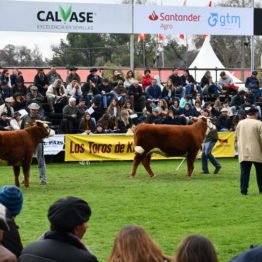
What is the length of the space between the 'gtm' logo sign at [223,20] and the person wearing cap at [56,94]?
27.2ft

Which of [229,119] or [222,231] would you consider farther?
[229,119]

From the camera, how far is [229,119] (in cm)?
2836

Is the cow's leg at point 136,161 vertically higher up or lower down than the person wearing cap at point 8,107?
lower down

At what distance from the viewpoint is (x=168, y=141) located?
2091 cm

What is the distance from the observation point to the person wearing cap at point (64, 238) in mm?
5590

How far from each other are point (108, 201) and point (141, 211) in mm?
1689

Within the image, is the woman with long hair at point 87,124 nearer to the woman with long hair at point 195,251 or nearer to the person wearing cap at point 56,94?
the person wearing cap at point 56,94

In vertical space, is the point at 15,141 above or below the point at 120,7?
below

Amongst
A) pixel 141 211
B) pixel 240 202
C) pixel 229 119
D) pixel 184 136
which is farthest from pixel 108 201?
pixel 229 119

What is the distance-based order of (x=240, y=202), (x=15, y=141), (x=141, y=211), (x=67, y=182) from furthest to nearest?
1. (x=67, y=182)
2. (x=15, y=141)
3. (x=240, y=202)
4. (x=141, y=211)

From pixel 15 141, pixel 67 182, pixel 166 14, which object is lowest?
pixel 67 182

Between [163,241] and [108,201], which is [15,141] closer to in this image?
[108,201]

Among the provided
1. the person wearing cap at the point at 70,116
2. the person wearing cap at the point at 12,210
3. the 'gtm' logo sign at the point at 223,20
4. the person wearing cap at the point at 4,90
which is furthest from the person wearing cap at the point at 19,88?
the person wearing cap at the point at 12,210

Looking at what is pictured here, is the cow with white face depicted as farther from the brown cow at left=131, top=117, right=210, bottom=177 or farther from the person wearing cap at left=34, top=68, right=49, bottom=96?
the person wearing cap at left=34, top=68, right=49, bottom=96
